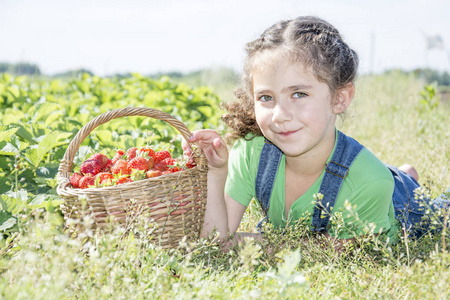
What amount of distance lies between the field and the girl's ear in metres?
0.27

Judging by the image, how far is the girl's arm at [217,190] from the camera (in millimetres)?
2242

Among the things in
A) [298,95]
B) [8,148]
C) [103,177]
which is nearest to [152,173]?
[103,177]

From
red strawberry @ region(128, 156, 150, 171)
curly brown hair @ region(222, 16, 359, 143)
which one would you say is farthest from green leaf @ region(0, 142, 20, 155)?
curly brown hair @ region(222, 16, 359, 143)

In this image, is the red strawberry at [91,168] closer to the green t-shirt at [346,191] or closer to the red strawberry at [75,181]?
the red strawberry at [75,181]

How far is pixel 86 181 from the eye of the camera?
6.76ft

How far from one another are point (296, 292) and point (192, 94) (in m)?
4.40

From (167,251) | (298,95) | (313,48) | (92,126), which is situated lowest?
(167,251)

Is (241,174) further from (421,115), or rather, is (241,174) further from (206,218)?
(421,115)

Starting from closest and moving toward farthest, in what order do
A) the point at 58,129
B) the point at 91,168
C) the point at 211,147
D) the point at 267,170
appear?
the point at 91,168
the point at 211,147
the point at 267,170
the point at 58,129

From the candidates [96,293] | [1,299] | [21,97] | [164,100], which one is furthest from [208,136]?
[21,97]

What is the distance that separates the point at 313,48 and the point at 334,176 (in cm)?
65

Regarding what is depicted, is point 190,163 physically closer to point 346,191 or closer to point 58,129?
point 346,191

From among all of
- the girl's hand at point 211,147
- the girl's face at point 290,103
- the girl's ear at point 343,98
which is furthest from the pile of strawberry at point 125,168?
the girl's ear at point 343,98

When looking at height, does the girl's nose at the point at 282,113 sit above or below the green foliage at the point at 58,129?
above
